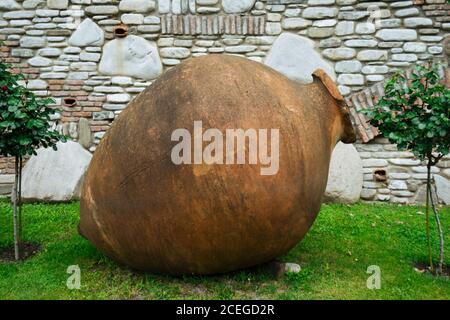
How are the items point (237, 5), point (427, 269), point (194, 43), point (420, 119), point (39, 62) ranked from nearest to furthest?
point (420, 119) < point (427, 269) < point (237, 5) < point (194, 43) < point (39, 62)

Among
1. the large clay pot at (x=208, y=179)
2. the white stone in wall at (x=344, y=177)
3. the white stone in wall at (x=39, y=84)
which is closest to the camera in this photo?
the large clay pot at (x=208, y=179)

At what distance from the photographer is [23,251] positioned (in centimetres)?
376

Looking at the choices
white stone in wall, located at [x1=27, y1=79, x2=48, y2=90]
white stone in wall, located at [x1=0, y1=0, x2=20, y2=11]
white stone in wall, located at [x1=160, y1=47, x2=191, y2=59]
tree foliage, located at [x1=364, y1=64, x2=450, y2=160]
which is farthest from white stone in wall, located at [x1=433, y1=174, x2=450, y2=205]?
white stone in wall, located at [x1=0, y1=0, x2=20, y2=11]

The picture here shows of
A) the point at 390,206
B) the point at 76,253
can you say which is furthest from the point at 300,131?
the point at 390,206

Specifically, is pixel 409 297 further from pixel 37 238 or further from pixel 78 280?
pixel 37 238

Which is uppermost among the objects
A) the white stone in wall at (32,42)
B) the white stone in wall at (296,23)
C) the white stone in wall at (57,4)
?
the white stone in wall at (57,4)

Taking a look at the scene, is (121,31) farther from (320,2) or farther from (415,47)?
(415,47)

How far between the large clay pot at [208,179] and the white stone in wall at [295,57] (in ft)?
8.63

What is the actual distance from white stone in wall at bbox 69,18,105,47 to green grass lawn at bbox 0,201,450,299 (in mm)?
2501

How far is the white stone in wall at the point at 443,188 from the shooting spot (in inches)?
211

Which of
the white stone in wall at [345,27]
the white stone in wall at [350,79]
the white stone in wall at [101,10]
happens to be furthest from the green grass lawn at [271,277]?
the white stone in wall at [101,10]

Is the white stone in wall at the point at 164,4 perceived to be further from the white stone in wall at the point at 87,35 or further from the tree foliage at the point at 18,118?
the tree foliage at the point at 18,118

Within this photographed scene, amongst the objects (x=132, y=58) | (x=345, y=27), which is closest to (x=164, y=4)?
(x=132, y=58)

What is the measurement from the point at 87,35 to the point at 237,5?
2058mm
